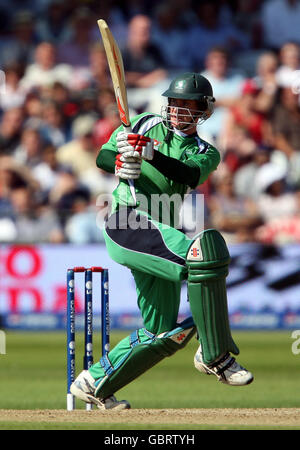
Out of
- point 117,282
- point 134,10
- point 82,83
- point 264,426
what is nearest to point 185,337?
point 264,426

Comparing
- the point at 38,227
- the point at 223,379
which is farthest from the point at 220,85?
the point at 223,379

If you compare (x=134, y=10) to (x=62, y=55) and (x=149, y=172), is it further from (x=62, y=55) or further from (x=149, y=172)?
(x=149, y=172)

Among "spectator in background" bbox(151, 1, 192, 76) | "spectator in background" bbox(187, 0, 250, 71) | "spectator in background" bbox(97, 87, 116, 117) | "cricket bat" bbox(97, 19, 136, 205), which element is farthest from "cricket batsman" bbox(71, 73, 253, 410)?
"spectator in background" bbox(187, 0, 250, 71)

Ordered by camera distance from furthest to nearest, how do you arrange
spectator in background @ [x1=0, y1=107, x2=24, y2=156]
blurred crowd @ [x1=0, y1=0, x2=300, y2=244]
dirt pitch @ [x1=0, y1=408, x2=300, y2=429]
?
spectator in background @ [x1=0, y1=107, x2=24, y2=156] → blurred crowd @ [x1=0, y1=0, x2=300, y2=244] → dirt pitch @ [x1=0, y1=408, x2=300, y2=429]

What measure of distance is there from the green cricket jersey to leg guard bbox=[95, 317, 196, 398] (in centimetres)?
64

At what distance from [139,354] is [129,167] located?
1049 millimetres

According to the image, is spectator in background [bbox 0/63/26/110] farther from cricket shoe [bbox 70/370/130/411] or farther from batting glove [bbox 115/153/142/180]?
batting glove [bbox 115/153/142/180]

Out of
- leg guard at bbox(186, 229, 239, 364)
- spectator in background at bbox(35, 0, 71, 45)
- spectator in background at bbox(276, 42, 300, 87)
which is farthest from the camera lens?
spectator in background at bbox(35, 0, 71, 45)

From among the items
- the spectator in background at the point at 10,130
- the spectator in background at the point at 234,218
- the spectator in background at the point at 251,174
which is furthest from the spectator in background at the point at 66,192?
the spectator in background at the point at 251,174

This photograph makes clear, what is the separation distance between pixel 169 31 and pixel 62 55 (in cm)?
175

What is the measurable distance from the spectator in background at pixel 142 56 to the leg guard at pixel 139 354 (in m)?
9.44

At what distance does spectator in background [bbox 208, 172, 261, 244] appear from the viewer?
459 inches

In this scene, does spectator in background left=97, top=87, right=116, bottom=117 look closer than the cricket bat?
No

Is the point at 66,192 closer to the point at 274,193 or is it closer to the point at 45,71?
the point at 274,193
